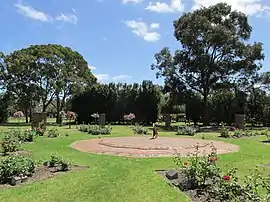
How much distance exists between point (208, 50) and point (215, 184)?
106ft

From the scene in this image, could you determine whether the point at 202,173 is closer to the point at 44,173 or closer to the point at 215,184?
the point at 215,184

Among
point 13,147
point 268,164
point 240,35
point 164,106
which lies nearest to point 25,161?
point 13,147

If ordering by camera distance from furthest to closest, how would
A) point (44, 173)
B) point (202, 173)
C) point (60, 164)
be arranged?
point (60, 164) → point (44, 173) → point (202, 173)

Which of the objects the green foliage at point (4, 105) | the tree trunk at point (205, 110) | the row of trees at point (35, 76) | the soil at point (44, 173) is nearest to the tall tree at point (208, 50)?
the tree trunk at point (205, 110)

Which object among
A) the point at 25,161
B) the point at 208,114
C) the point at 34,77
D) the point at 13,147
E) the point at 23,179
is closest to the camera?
the point at 23,179

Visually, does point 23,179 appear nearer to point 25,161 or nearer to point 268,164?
point 25,161

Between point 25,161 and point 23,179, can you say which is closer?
point 23,179

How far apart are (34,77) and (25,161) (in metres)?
37.6

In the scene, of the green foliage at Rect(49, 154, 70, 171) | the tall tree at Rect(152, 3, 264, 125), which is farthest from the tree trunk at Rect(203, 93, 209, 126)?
the green foliage at Rect(49, 154, 70, 171)

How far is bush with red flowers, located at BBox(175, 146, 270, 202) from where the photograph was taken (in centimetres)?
624

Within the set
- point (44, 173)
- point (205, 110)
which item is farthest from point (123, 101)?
point (44, 173)

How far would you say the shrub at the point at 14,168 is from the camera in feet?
28.0

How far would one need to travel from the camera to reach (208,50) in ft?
125

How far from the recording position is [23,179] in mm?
8508
